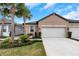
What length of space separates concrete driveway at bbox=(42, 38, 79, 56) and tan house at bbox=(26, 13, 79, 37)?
170mm

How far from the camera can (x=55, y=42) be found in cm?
502

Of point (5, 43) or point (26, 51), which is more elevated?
point (5, 43)

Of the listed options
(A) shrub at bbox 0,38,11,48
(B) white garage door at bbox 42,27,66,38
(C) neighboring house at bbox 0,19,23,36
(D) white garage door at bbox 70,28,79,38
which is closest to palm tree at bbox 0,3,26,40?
(C) neighboring house at bbox 0,19,23,36

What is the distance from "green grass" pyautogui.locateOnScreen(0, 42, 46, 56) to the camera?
4.91m

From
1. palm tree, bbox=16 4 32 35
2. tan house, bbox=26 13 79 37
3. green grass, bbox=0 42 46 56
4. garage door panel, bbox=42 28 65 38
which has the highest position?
palm tree, bbox=16 4 32 35

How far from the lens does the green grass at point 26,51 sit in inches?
193

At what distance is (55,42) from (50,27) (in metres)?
0.38

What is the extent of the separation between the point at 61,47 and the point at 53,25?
55 cm

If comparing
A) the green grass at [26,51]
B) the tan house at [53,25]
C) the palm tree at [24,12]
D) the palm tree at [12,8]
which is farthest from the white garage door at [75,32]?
the palm tree at [12,8]

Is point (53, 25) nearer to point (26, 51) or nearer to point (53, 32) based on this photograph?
point (53, 32)

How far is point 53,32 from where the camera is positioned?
5.26 meters

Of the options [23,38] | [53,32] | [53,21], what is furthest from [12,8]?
[53,32]

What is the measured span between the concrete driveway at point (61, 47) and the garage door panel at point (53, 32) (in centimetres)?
12

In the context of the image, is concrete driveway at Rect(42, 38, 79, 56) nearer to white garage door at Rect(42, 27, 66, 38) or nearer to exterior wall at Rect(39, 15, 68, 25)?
white garage door at Rect(42, 27, 66, 38)
